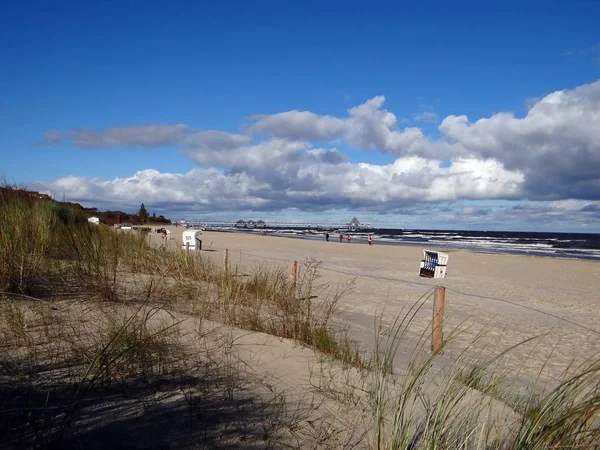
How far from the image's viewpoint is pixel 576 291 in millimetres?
16000

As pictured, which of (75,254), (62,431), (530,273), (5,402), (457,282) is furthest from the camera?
(530,273)

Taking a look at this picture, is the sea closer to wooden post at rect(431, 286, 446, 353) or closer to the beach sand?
the beach sand

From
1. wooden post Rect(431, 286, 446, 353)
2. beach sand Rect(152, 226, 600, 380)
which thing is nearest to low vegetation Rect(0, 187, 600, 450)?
wooden post Rect(431, 286, 446, 353)

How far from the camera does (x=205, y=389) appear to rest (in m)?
3.49

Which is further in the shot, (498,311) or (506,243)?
(506,243)

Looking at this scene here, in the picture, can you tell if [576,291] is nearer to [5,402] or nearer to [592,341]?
[592,341]

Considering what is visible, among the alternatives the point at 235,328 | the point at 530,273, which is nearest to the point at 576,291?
the point at 530,273

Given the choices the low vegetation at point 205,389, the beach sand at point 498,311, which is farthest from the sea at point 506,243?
the low vegetation at point 205,389

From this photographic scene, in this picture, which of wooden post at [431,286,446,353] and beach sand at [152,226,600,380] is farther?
beach sand at [152,226,600,380]

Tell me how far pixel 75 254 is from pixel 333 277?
9837mm

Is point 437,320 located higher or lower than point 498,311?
higher

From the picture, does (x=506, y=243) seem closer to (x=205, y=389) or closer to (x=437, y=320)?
(x=437, y=320)

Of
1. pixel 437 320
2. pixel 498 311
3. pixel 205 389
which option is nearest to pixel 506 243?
pixel 498 311

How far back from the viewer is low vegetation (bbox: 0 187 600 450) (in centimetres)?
268
